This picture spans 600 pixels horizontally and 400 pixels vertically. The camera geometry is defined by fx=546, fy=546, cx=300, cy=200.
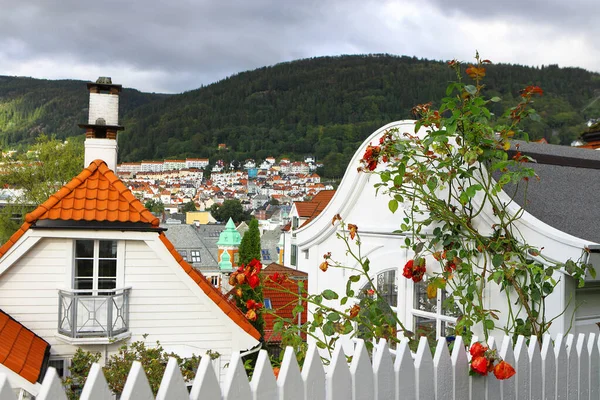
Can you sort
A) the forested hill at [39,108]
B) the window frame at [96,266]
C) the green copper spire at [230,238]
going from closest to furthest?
the window frame at [96,266]
the green copper spire at [230,238]
the forested hill at [39,108]

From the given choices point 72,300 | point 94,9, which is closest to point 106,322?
point 72,300

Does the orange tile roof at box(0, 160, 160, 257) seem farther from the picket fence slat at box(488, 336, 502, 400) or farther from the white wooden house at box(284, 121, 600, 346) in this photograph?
the picket fence slat at box(488, 336, 502, 400)

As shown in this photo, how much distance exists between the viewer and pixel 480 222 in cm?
403

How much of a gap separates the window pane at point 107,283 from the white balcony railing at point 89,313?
148 millimetres

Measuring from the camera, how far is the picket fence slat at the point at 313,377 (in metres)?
2.06

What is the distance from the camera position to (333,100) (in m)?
165

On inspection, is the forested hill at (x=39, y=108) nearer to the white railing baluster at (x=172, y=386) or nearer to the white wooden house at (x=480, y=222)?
the white wooden house at (x=480, y=222)

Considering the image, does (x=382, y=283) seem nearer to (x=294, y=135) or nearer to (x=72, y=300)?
(x=72, y=300)

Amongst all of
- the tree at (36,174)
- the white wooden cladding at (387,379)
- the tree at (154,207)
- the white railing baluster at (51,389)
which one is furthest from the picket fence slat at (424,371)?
the tree at (154,207)

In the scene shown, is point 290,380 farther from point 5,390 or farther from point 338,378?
point 5,390

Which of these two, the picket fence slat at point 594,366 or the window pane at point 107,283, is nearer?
the picket fence slat at point 594,366

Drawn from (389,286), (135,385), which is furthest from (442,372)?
(389,286)

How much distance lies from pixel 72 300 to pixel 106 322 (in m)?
0.59

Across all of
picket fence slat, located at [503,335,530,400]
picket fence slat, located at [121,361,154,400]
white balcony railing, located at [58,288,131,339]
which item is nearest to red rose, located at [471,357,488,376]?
picket fence slat, located at [503,335,530,400]
